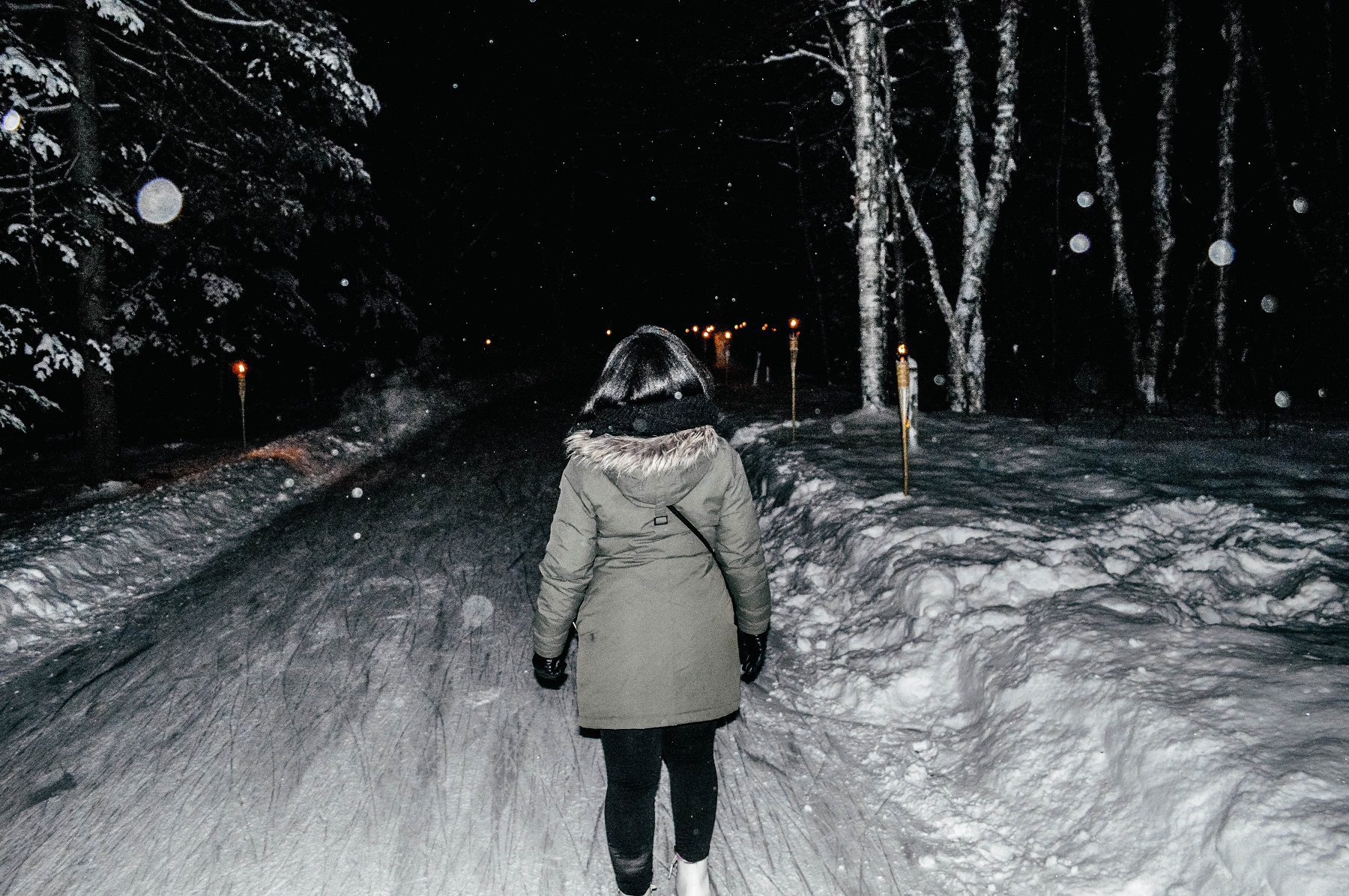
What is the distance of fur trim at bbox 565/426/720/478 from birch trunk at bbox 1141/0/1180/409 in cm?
1527

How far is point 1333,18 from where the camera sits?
545 inches

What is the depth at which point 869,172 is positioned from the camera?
485 inches

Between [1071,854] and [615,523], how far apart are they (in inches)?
94.8

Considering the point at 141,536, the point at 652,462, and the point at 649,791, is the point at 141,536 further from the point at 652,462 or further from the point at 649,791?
the point at 652,462

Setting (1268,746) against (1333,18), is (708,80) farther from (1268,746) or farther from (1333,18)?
(1268,746)

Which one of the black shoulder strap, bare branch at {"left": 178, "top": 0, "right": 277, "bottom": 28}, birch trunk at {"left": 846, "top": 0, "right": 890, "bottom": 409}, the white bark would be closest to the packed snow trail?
the black shoulder strap

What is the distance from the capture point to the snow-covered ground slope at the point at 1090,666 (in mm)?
2877

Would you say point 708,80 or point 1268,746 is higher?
point 708,80

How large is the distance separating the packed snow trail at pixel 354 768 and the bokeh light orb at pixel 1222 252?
13.5 meters

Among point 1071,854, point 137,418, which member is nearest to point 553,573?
point 1071,854

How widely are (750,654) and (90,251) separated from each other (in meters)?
12.2

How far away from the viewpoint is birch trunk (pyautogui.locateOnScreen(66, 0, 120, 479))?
1034 cm

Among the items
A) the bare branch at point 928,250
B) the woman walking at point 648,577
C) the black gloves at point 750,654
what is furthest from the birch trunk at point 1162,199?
the woman walking at point 648,577

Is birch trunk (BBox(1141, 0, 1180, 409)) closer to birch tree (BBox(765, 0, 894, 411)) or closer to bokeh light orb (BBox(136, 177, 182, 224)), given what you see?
birch tree (BBox(765, 0, 894, 411))
